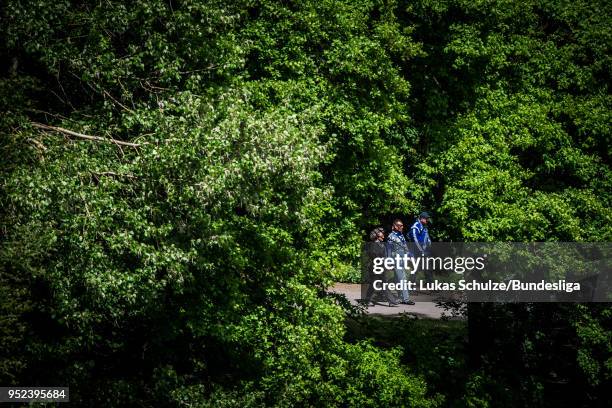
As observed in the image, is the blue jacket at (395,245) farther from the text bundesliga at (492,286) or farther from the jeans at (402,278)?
the text bundesliga at (492,286)

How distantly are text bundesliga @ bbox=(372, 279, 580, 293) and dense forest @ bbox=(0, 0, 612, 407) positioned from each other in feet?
2.13

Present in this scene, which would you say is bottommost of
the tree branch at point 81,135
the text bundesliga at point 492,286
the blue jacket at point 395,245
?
the text bundesliga at point 492,286

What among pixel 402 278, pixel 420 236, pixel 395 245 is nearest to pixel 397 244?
pixel 395 245

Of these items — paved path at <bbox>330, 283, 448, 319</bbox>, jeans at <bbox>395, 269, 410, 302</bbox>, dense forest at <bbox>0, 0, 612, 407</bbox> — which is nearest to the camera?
dense forest at <bbox>0, 0, 612, 407</bbox>

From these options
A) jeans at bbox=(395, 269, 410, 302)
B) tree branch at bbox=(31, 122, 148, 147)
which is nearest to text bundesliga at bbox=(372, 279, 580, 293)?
jeans at bbox=(395, 269, 410, 302)

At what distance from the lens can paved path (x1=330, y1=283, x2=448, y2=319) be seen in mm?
18531

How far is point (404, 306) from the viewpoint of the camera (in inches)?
752

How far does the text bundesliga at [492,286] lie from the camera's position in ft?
58.3

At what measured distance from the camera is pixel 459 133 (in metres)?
18.1

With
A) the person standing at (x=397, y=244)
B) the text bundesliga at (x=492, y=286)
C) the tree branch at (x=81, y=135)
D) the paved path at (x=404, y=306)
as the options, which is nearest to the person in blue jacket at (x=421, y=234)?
the person standing at (x=397, y=244)

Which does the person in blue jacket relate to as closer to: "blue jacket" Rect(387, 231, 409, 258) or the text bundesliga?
"blue jacket" Rect(387, 231, 409, 258)

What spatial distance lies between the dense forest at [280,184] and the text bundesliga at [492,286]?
650 millimetres

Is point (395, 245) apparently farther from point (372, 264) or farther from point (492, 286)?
point (492, 286)

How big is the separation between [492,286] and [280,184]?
7.70 metres
